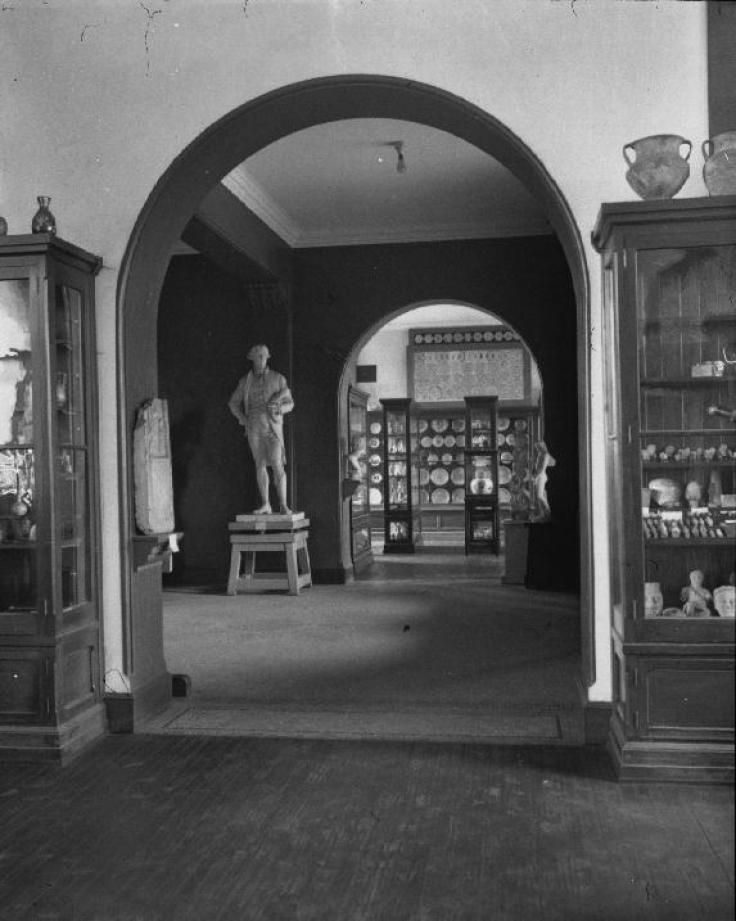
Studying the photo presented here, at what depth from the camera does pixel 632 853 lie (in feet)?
10.8

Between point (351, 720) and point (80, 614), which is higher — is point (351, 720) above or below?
below

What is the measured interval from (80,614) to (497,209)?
7127 millimetres

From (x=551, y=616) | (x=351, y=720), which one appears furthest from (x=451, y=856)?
(x=551, y=616)

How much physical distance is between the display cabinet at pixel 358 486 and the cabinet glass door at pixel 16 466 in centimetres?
722

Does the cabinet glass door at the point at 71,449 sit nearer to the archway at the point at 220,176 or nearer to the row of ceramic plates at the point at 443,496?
the archway at the point at 220,176

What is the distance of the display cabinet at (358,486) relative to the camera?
1198 centimetres

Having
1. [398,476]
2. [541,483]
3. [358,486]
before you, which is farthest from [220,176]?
[398,476]

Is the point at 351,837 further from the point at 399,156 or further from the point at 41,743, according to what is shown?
the point at 399,156

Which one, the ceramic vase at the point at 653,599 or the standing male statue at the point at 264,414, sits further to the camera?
the standing male statue at the point at 264,414

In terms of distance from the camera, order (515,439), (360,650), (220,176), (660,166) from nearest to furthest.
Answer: (660,166) < (220,176) < (360,650) < (515,439)

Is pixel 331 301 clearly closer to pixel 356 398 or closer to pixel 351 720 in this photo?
pixel 356 398

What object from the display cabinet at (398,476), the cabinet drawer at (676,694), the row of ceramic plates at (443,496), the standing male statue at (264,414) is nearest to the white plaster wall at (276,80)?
the cabinet drawer at (676,694)

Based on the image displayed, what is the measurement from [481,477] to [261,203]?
250 inches

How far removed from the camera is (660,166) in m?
4.12
